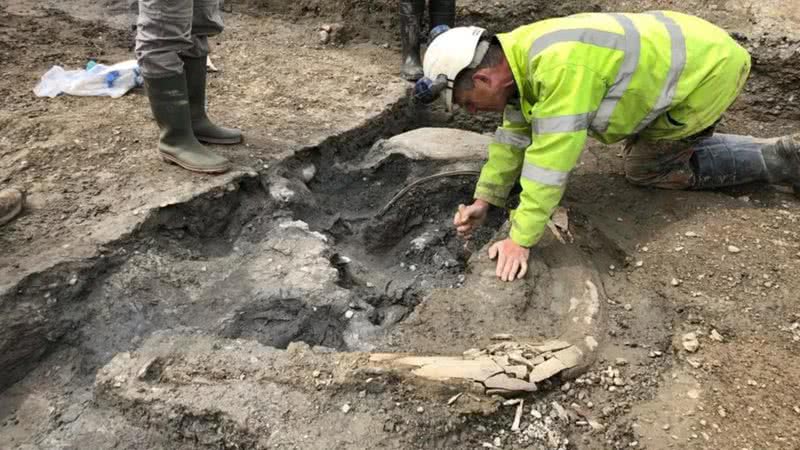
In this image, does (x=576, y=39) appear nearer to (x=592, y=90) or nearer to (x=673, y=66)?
(x=592, y=90)

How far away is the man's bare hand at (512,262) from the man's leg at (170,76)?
4.87ft

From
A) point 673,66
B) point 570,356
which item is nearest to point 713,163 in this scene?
point 673,66

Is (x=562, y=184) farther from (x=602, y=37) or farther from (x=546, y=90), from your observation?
(x=602, y=37)

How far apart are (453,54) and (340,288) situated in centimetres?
103

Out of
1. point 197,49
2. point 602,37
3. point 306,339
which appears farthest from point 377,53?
point 306,339

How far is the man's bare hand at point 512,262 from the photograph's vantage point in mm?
2461

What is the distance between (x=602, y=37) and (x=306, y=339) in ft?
5.38

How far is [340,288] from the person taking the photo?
8.44ft

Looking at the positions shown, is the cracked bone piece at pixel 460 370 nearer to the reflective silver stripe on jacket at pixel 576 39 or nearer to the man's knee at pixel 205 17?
the reflective silver stripe on jacket at pixel 576 39

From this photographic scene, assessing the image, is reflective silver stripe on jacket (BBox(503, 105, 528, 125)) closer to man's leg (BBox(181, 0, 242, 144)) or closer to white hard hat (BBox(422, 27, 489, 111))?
→ white hard hat (BBox(422, 27, 489, 111))

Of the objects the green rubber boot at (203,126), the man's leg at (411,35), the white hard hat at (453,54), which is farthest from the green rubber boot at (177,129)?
the man's leg at (411,35)

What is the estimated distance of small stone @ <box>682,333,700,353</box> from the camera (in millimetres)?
2230

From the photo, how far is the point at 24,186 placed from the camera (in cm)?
306

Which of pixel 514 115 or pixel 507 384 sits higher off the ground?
pixel 514 115
